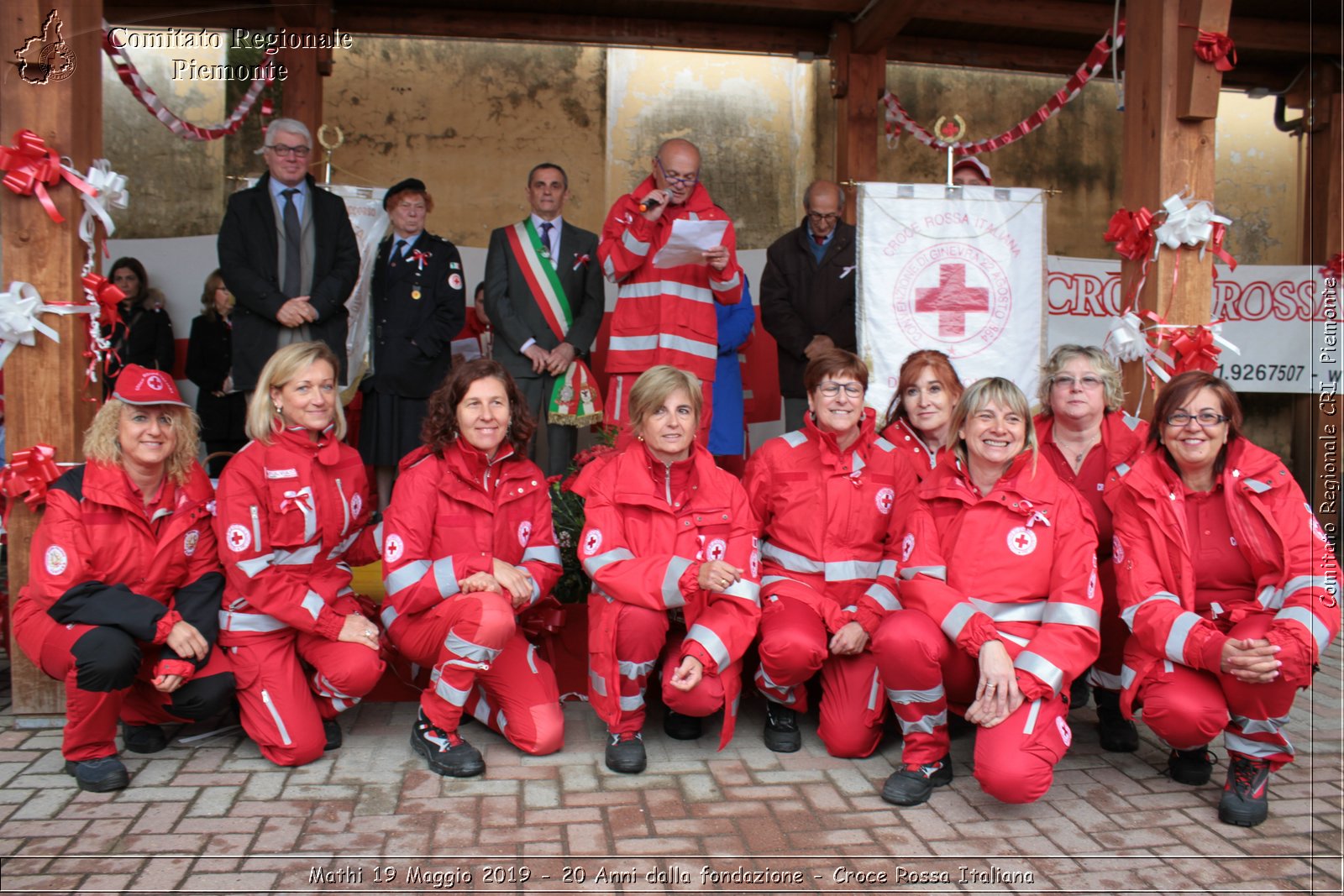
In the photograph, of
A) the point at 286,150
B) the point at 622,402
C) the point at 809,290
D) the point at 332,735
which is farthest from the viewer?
the point at 809,290

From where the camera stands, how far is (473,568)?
11.8 ft

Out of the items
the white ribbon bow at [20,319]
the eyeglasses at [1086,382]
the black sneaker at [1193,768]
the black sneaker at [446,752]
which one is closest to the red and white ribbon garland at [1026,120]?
the eyeglasses at [1086,382]

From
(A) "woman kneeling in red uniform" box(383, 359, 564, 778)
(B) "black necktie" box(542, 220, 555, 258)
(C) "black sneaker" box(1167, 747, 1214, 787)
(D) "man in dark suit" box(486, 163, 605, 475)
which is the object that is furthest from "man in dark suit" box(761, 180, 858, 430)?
(C) "black sneaker" box(1167, 747, 1214, 787)

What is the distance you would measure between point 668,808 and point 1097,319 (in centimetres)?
694

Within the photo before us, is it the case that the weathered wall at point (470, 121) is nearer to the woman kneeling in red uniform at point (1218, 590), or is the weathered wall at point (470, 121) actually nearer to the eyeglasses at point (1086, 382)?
the eyeglasses at point (1086, 382)

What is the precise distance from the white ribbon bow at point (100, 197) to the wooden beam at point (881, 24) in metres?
5.00

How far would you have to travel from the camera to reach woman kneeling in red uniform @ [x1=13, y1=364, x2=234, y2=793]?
332 cm

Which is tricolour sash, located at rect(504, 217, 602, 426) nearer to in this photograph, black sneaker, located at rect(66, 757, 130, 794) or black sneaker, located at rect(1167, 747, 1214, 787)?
black sneaker, located at rect(66, 757, 130, 794)

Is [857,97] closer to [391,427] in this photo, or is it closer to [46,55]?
[391,427]

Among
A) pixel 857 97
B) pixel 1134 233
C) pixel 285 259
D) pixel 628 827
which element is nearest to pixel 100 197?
pixel 285 259

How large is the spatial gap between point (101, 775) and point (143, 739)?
0.34 metres

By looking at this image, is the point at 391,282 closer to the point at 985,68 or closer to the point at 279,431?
the point at 279,431

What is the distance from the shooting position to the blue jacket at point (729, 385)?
5.38 meters

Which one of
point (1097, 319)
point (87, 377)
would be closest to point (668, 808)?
point (87, 377)
